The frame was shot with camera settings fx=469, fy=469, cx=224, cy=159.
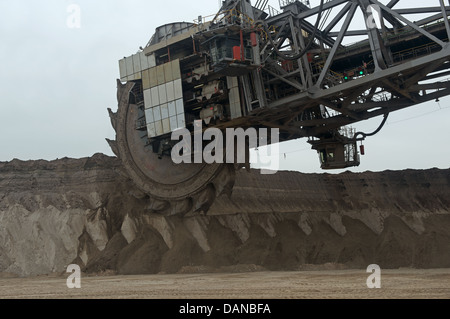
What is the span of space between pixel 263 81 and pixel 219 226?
34.2ft

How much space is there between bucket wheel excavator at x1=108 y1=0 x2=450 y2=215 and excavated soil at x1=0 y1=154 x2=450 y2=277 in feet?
9.36

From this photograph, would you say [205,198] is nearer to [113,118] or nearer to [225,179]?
[225,179]

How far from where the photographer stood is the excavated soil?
92.5ft

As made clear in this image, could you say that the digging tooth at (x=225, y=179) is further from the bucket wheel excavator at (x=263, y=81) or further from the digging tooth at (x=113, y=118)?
the digging tooth at (x=113, y=118)

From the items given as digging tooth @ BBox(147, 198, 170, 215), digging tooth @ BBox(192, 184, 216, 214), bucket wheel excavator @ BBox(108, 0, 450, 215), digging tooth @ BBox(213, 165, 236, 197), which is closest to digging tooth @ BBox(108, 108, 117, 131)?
bucket wheel excavator @ BBox(108, 0, 450, 215)

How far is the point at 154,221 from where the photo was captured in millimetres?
29484

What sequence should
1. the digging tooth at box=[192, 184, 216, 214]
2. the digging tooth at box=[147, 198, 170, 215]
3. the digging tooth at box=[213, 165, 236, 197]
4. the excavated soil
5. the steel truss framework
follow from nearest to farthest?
the steel truss framework, the digging tooth at box=[213, 165, 236, 197], the digging tooth at box=[192, 184, 216, 214], the excavated soil, the digging tooth at box=[147, 198, 170, 215]

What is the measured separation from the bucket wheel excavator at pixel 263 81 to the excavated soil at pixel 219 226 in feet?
9.36

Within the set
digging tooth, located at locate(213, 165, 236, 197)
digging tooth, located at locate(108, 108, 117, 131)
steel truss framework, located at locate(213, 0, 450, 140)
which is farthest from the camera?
digging tooth, located at locate(108, 108, 117, 131)

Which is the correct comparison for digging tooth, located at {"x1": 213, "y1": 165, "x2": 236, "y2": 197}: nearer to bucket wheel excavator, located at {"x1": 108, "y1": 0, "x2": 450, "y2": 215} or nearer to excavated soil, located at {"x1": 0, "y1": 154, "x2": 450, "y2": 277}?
bucket wheel excavator, located at {"x1": 108, "y1": 0, "x2": 450, "y2": 215}

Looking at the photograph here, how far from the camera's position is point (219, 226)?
1170 inches

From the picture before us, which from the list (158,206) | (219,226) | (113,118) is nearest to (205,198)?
(158,206)

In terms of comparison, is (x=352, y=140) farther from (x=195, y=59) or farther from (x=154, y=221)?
(x=154, y=221)

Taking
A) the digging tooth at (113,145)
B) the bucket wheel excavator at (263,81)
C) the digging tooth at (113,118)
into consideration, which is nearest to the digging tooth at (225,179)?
the bucket wheel excavator at (263,81)
